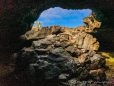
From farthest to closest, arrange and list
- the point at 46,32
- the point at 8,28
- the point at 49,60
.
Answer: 1. the point at 46,32
2. the point at 8,28
3. the point at 49,60

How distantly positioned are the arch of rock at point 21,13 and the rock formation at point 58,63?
0.97 metres

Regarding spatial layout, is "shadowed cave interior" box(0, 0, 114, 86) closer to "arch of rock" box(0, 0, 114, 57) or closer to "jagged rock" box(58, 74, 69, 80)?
"arch of rock" box(0, 0, 114, 57)

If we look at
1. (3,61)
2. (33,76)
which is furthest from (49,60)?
(3,61)

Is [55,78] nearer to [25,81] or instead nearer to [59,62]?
[59,62]

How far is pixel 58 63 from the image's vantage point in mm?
9688

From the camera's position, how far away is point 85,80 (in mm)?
9375

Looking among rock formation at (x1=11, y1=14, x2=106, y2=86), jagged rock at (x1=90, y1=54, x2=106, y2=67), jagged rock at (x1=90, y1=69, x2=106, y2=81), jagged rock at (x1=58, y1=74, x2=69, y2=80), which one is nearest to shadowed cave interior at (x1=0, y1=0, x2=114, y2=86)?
rock formation at (x1=11, y1=14, x2=106, y2=86)

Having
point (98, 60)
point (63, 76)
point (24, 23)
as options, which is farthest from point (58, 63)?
point (24, 23)

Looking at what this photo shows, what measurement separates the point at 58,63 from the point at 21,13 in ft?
13.3

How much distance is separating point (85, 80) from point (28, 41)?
536 cm

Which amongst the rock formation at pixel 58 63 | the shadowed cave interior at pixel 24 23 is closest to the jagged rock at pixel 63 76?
the rock formation at pixel 58 63

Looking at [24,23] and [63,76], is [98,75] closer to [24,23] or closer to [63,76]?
[63,76]

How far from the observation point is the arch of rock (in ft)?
32.3

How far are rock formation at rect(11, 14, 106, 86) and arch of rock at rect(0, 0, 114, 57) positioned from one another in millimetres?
967
